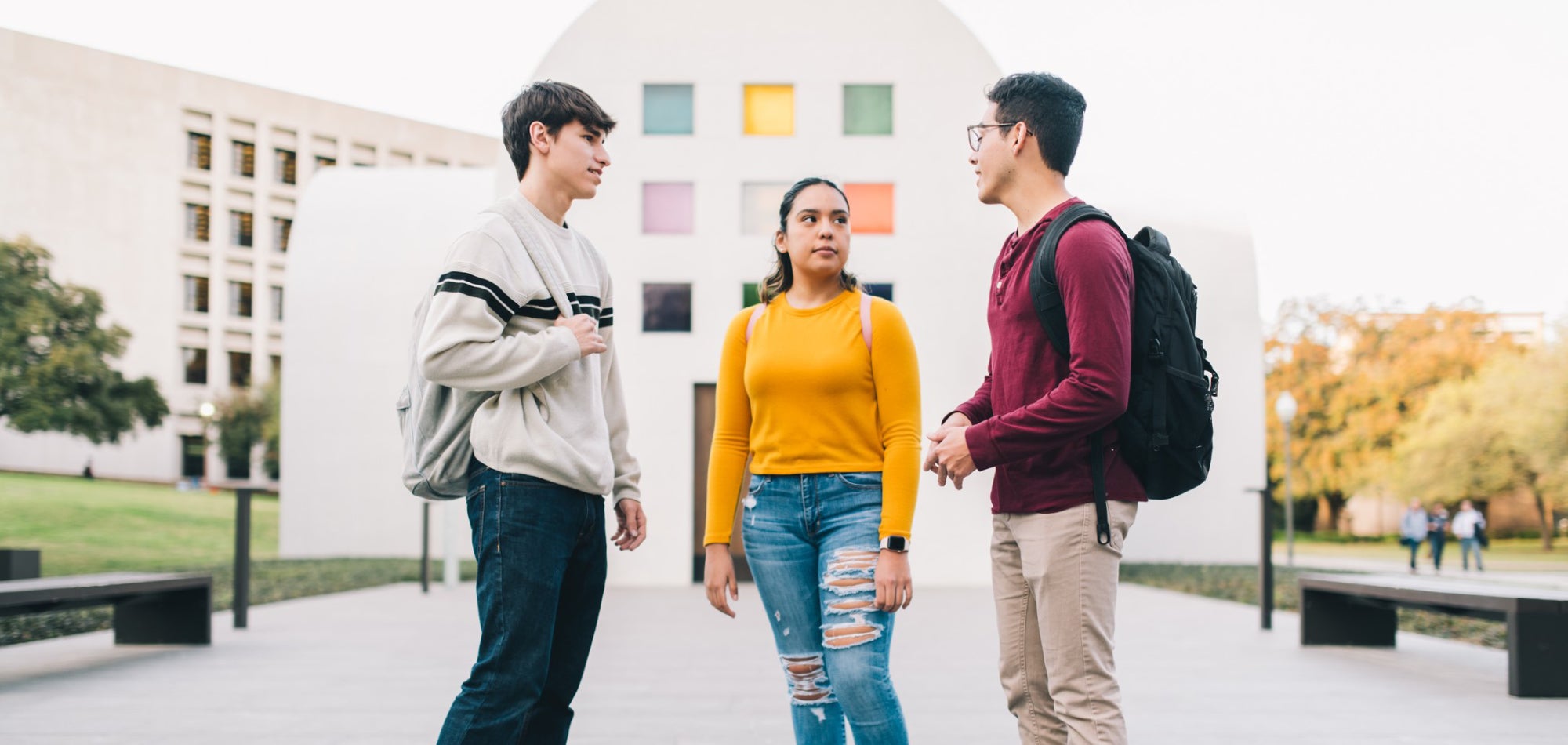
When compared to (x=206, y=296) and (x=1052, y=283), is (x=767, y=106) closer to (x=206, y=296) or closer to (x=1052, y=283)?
(x=1052, y=283)

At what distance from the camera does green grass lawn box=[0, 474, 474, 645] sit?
1866 centimetres

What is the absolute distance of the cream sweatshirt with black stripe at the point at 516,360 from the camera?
8.80 feet

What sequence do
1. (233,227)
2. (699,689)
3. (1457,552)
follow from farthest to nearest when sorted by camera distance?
(233,227), (1457,552), (699,689)

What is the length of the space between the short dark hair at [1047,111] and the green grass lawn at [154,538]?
11.3 m

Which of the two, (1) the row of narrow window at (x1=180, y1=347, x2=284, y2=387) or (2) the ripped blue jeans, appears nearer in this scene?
(2) the ripped blue jeans

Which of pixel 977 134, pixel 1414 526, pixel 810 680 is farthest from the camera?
pixel 1414 526

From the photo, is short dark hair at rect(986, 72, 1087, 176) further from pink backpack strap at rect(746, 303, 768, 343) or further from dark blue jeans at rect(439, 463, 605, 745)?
dark blue jeans at rect(439, 463, 605, 745)

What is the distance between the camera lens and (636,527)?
321 cm

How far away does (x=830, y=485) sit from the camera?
3.10m

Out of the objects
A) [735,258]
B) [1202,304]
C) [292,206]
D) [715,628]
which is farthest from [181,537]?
[715,628]

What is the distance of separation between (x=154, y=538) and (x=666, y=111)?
3140 cm

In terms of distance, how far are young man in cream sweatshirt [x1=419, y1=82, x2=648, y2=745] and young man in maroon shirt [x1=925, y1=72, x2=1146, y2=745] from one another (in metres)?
0.86

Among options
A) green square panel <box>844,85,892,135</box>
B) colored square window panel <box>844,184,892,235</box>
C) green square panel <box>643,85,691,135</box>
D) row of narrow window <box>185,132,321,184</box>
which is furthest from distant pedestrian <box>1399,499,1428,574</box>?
row of narrow window <box>185,132,321,184</box>

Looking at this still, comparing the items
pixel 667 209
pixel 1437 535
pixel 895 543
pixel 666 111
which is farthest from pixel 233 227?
pixel 895 543
